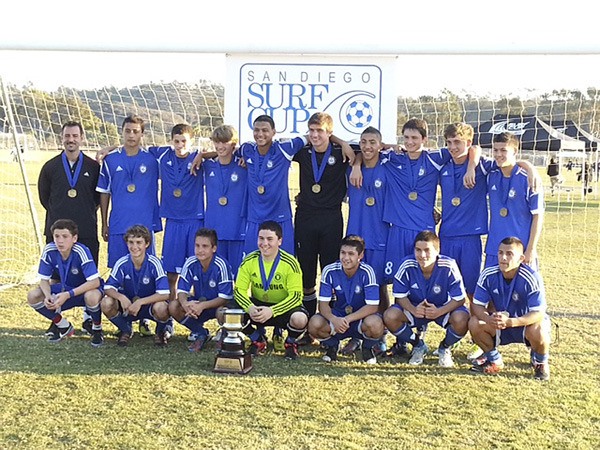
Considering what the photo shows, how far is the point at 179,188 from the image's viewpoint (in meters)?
5.09

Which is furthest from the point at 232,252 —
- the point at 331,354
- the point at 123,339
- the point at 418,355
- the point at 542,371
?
the point at 542,371

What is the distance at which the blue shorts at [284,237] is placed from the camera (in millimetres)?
4922

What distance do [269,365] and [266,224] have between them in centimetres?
92

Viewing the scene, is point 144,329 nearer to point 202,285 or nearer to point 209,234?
point 202,285

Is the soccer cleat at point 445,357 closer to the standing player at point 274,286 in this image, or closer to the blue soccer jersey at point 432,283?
the blue soccer jersey at point 432,283

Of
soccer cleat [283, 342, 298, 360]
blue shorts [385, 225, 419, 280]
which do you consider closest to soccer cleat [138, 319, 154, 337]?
soccer cleat [283, 342, 298, 360]

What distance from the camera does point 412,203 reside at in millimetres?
4762

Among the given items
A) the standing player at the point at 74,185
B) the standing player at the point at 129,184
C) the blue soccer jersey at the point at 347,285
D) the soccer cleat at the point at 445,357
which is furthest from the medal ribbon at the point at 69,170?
the soccer cleat at the point at 445,357

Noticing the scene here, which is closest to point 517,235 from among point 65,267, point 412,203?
point 412,203

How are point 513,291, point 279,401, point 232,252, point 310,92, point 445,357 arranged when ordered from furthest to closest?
point 310,92
point 232,252
point 445,357
point 513,291
point 279,401

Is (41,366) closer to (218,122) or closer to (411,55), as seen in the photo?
(218,122)

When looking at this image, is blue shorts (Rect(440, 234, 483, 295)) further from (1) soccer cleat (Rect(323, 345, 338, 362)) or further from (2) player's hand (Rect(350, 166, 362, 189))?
(1) soccer cleat (Rect(323, 345, 338, 362))

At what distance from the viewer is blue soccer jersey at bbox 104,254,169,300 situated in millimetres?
4863

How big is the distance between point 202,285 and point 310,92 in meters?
1.71
